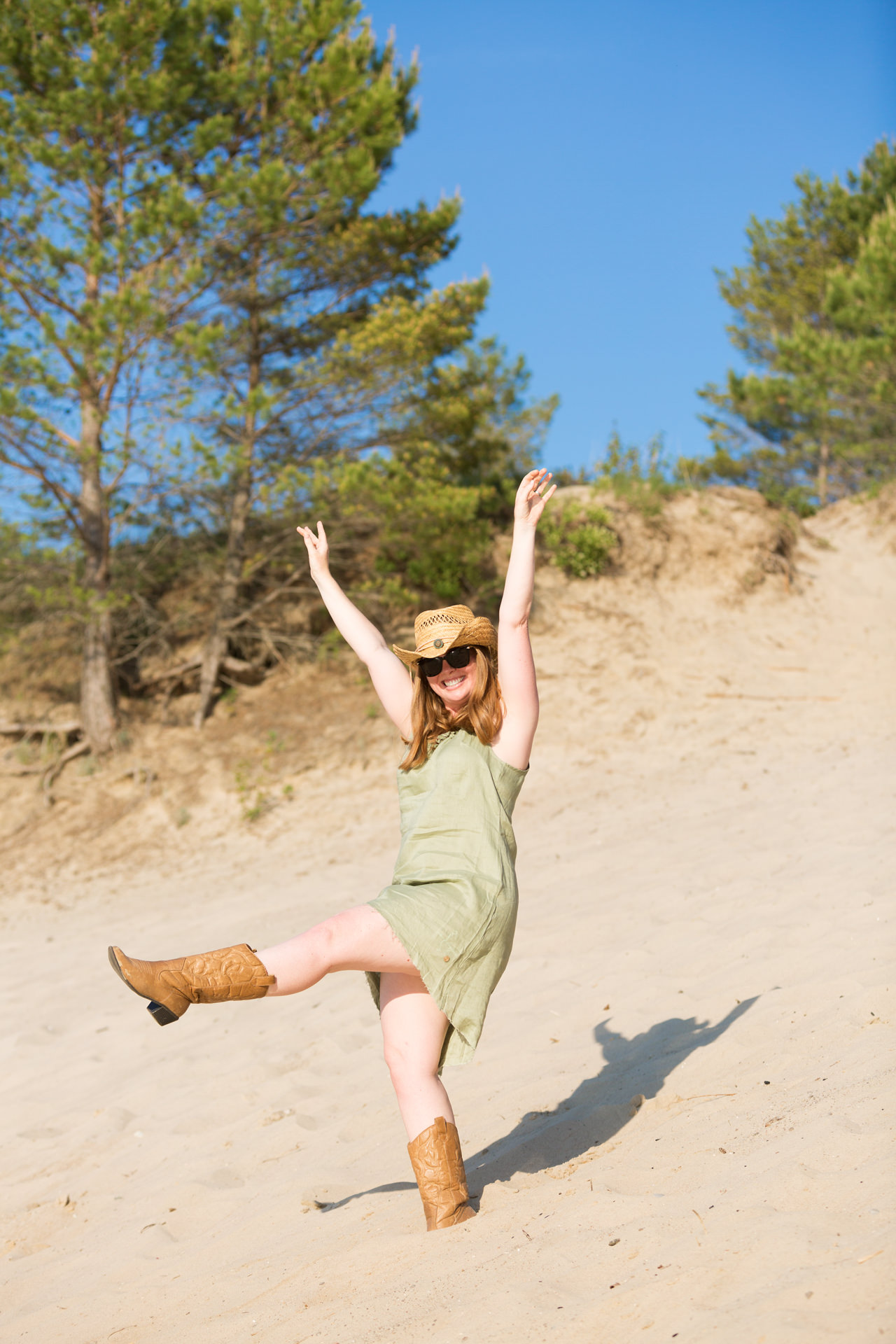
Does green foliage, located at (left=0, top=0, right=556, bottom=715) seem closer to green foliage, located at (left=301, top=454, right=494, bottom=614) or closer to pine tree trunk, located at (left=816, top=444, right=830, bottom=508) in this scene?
green foliage, located at (left=301, top=454, right=494, bottom=614)

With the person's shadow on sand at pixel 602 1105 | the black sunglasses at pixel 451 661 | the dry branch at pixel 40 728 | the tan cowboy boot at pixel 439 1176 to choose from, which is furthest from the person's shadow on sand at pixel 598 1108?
the dry branch at pixel 40 728

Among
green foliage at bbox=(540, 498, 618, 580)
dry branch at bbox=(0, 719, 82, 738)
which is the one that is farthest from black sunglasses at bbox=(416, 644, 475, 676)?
green foliage at bbox=(540, 498, 618, 580)

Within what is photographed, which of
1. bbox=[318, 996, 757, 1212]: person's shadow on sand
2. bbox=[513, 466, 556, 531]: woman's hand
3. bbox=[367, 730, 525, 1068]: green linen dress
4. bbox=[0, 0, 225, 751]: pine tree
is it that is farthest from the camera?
bbox=[0, 0, 225, 751]: pine tree

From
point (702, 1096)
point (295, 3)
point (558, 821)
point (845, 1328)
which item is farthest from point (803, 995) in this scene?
point (295, 3)

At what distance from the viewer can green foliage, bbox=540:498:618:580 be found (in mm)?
12172

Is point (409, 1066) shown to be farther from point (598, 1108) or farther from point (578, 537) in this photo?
point (578, 537)

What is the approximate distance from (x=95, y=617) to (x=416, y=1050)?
336 inches

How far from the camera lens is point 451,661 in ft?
9.11

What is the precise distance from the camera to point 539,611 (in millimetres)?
11891

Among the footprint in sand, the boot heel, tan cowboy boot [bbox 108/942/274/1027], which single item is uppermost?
tan cowboy boot [bbox 108/942/274/1027]

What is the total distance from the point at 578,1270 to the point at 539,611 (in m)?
10.1

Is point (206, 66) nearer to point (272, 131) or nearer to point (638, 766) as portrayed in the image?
point (272, 131)

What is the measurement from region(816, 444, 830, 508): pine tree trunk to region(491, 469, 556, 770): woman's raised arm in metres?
15.8

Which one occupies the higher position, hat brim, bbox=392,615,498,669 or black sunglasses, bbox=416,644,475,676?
hat brim, bbox=392,615,498,669
